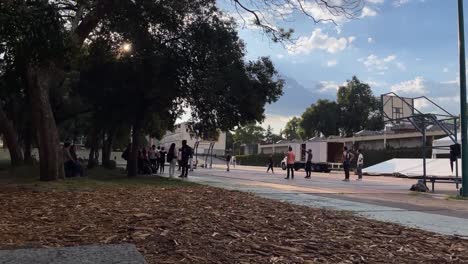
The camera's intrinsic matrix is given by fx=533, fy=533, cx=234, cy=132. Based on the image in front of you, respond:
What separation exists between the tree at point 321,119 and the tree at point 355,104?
1.49 meters

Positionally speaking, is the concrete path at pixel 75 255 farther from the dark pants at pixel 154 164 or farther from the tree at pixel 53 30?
the dark pants at pixel 154 164

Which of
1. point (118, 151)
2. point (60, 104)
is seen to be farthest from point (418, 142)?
point (60, 104)

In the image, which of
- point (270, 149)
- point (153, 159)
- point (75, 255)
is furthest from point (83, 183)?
point (270, 149)

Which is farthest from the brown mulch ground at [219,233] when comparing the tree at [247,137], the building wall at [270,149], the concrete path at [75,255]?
the tree at [247,137]

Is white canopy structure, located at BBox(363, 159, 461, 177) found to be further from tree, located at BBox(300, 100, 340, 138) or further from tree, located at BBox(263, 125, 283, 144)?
tree, located at BBox(263, 125, 283, 144)

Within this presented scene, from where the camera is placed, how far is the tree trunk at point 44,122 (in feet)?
48.9

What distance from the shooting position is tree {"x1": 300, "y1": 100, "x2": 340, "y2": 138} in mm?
97625

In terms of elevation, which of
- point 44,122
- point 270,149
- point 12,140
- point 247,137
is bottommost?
point 44,122

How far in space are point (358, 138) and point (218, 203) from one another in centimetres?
7647

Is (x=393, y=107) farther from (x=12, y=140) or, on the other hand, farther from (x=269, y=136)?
(x=269, y=136)

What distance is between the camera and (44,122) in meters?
15.0

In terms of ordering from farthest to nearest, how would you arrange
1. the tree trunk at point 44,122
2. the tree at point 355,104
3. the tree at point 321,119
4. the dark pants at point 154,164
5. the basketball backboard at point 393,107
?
the tree at point 321,119 < the tree at point 355,104 < the dark pants at point 154,164 < the basketball backboard at point 393,107 < the tree trunk at point 44,122

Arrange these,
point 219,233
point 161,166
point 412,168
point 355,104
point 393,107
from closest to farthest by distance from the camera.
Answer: point 219,233
point 393,107
point 161,166
point 412,168
point 355,104

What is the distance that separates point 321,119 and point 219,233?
308 feet
